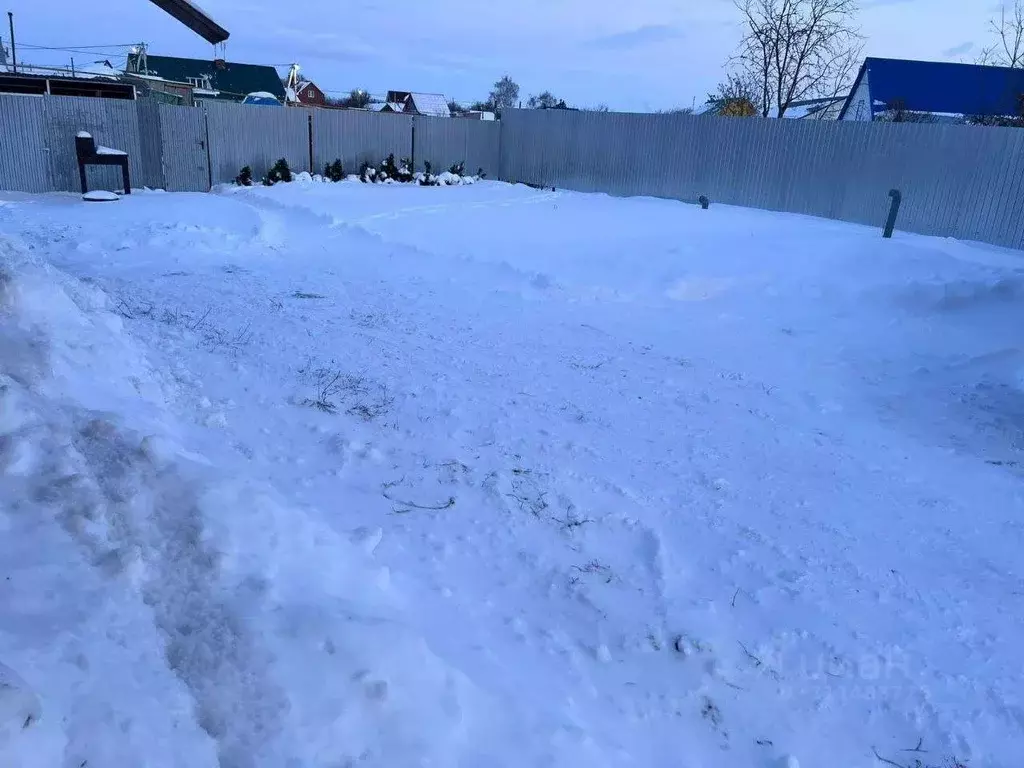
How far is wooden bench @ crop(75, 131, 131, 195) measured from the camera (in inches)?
551

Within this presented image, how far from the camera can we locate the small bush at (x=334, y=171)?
1842 centimetres

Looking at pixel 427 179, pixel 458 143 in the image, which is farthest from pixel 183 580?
pixel 458 143

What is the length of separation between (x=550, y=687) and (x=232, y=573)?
1.32 m

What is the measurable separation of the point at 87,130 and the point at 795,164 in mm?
14216

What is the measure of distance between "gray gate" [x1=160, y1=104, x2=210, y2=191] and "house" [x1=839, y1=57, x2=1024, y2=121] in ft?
78.4

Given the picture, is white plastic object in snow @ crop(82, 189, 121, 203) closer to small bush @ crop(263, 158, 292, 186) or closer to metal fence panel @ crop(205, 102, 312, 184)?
metal fence panel @ crop(205, 102, 312, 184)

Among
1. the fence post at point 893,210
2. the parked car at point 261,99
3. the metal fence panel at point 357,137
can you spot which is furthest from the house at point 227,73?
the fence post at point 893,210

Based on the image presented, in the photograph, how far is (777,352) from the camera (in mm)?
7484

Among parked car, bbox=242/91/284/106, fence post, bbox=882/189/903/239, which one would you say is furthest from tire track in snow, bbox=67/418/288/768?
parked car, bbox=242/91/284/106

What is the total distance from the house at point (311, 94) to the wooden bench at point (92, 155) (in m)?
44.4

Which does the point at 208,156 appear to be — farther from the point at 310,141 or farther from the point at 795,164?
the point at 795,164

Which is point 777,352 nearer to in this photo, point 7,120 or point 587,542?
point 587,542

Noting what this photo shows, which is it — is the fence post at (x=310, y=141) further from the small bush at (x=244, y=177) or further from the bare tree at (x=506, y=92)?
the bare tree at (x=506, y=92)

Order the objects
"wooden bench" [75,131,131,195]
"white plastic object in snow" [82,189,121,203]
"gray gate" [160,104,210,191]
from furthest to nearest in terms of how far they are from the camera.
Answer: "gray gate" [160,104,210,191] < "wooden bench" [75,131,131,195] < "white plastic object in snow" [82,189,121,203]
